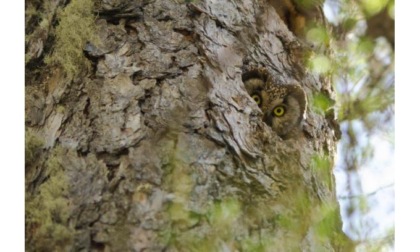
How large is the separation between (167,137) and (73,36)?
503mm

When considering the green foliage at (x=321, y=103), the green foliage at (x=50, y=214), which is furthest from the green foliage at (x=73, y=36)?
the green foliage at (x=321, y=103)

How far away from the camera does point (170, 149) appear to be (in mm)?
1734

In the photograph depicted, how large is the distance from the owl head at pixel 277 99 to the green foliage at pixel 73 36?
1.72ft

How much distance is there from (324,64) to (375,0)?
314 mm

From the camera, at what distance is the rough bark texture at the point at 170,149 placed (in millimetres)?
1600

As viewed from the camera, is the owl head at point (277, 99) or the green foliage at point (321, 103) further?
the green foliage at point (321, 103)

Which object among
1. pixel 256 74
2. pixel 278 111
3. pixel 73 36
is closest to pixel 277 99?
pixel 278 111

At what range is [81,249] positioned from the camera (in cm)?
153

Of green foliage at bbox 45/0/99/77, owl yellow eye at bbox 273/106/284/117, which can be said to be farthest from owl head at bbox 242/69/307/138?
green foliage at bbox 45/0/99/77

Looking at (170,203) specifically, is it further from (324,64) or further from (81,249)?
(324,64)

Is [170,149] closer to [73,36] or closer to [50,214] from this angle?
[50,214]

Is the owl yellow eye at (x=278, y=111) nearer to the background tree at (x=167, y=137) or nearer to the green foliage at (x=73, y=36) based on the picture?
the background tree at (x=167, y=137)

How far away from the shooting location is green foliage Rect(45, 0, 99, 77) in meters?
1.95

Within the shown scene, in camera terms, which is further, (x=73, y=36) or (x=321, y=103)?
(x=321, y=103)
